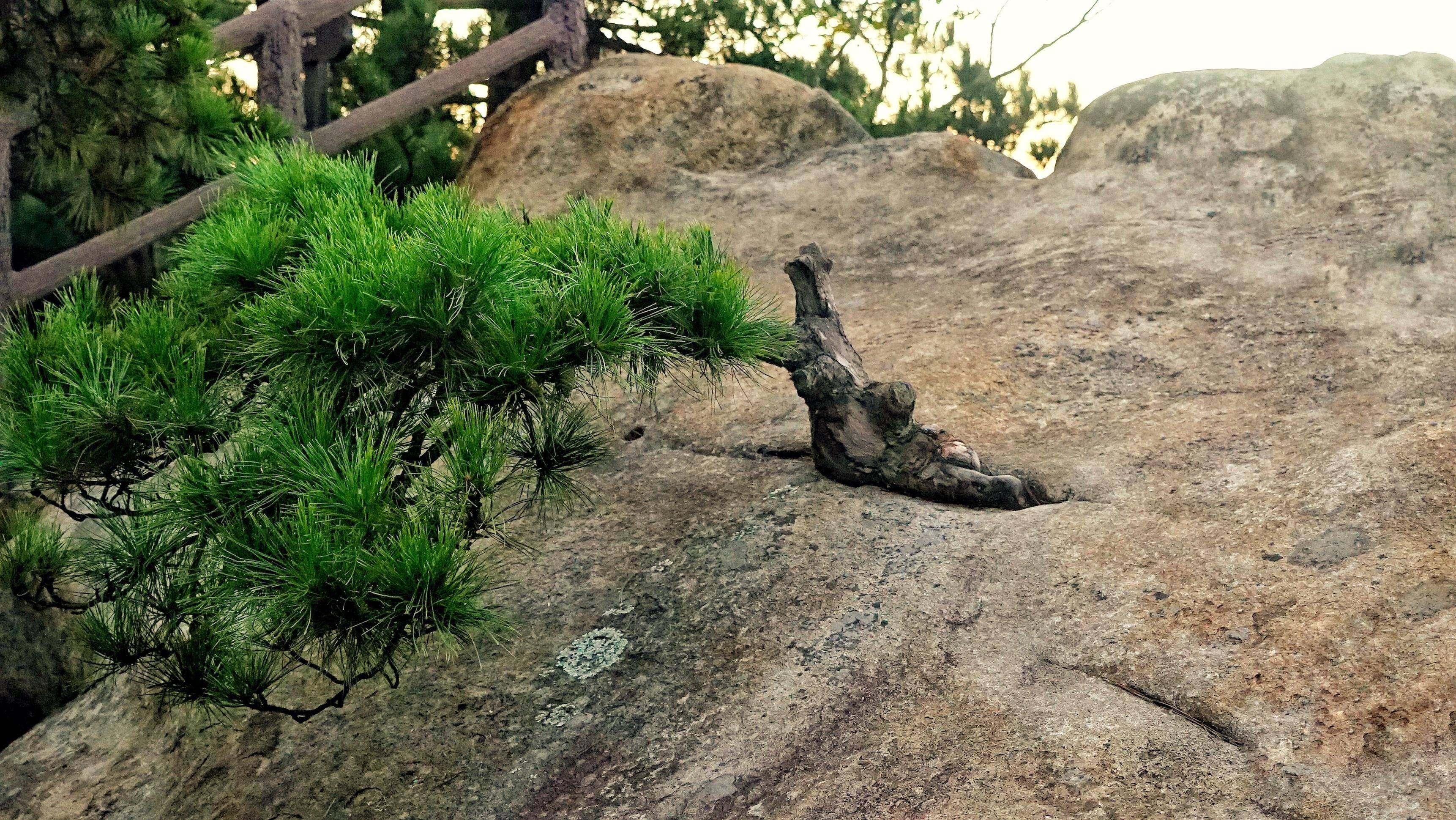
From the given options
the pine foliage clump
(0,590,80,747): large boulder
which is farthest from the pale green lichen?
(0,590,80,747): large boulder

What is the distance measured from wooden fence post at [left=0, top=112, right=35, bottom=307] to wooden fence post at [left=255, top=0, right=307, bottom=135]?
1.67 metres

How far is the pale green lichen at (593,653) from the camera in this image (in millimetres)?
3570

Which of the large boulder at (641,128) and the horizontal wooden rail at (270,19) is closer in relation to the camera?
the horizontal wooden rail at (270,19)

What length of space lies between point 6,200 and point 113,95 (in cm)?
214

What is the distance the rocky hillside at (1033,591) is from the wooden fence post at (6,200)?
242cm

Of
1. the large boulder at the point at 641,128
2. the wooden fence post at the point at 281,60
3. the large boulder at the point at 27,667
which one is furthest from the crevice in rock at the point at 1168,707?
the wooden fence post at the point at 281,60

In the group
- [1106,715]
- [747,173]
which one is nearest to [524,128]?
[747,173]

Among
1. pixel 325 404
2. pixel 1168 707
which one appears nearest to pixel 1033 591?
pixel 1168 707

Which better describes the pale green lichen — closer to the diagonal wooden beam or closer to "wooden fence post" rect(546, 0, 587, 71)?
the diagonal wooden beam

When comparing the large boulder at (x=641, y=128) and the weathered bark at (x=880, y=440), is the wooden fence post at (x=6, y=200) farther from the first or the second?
the weathered bark at (x=880, y=440)

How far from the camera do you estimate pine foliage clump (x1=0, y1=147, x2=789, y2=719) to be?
270 centimetres

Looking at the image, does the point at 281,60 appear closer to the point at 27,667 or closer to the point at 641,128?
the point at 641,128

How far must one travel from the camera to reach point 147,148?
4.16 metres

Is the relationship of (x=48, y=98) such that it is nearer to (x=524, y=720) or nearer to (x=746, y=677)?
(x=524, y=720)
